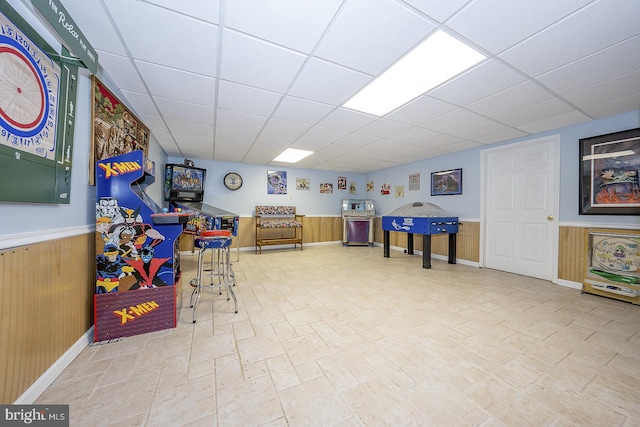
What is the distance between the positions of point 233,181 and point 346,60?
205 inches

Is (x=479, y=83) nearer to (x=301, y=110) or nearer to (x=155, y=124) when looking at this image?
(x=301, y=110)

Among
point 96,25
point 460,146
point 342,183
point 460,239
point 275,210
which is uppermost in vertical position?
point 460,146

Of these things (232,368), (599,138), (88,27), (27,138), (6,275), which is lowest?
(232,368)

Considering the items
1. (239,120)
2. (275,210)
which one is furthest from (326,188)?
(239,120)

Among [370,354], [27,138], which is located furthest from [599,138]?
[27,138]

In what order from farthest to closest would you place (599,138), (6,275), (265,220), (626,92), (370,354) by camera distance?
(265,220), (599,138), (626,92), (370,354), (6,275)

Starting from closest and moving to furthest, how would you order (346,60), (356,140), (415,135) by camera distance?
(346,60) < (415,135) < (356,140)

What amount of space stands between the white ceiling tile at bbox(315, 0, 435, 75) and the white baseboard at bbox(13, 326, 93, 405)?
3.04m

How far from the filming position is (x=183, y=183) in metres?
5.28

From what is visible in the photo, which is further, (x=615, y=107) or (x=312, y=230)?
(x=312, y=230)

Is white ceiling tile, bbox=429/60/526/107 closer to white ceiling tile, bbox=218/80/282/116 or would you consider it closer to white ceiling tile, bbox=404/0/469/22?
white ceiling tile, bbox=404/0/469/22

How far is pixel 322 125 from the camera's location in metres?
3.61

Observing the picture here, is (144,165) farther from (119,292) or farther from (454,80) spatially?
(454,80)

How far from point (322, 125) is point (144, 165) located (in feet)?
8.12
